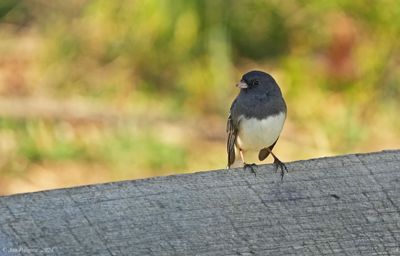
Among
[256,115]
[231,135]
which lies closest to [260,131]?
[256,115]

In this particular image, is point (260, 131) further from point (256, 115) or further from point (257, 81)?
point (257, 81)

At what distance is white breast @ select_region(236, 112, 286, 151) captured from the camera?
12.3 feet

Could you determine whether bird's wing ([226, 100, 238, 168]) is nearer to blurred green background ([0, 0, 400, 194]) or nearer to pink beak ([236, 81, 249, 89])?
pink beak ([236, 81, 249, 89])

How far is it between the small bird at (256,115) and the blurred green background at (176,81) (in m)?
1.23

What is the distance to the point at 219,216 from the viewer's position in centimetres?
186

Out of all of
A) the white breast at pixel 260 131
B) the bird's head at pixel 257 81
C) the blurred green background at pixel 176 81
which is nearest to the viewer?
the white breast at pixel 260 131

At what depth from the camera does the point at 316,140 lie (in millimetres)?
5309

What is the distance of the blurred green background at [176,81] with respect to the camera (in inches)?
207

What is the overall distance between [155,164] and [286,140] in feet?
2.46

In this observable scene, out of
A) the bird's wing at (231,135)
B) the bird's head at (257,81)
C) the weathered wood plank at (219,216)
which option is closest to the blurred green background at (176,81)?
the bird's wing at (231,135)

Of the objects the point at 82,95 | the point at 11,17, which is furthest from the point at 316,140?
the point at 11,17

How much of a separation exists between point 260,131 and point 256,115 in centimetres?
10

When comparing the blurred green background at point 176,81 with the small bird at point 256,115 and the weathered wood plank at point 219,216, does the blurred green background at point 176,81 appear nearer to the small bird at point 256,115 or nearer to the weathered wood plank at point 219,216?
the small bird at point 256,115

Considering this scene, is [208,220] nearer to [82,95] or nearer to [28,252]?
[28,252]
